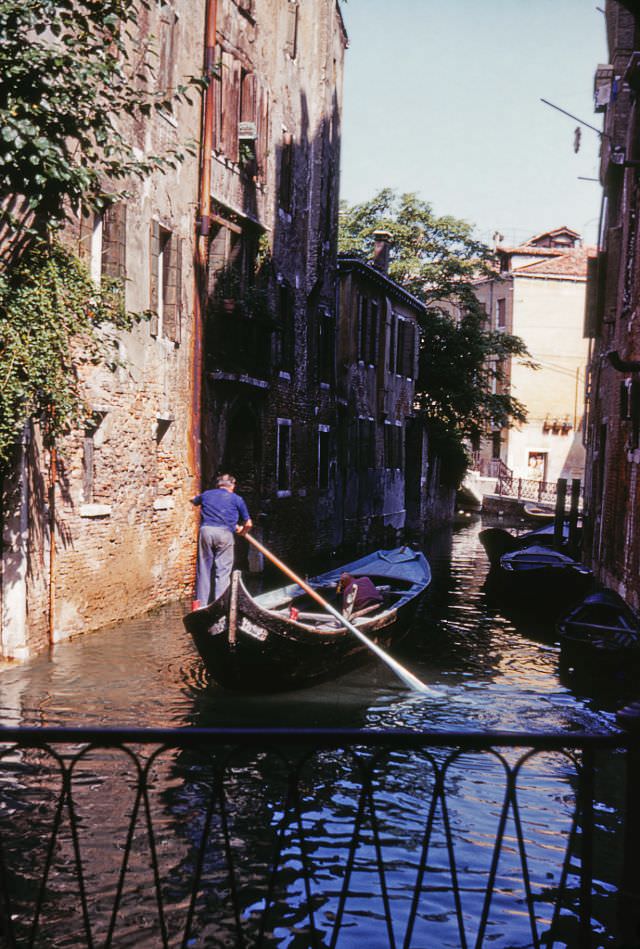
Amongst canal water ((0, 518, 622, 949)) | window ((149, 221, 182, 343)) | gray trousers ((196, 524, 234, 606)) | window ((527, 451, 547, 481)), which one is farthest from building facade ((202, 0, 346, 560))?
window ((527, 451, 547, 481))

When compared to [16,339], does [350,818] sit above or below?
below

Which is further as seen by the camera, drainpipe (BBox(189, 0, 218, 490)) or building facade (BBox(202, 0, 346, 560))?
building facade (BBox(202, 0, 346, 560))

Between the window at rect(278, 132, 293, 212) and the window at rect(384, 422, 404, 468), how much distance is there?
1014 centimetres

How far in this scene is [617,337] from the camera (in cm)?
1702

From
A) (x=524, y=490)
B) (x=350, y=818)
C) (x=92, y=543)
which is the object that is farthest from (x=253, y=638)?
(x=524, y=490)

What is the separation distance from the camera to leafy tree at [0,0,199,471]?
348 inches

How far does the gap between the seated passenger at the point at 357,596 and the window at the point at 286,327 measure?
827 centimetres

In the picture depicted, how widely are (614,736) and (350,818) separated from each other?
3.46 metres

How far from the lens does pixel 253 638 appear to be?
29.6 feet

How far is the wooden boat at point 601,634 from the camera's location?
10.4 metres

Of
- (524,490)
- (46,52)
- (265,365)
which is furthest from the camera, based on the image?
(524,490)

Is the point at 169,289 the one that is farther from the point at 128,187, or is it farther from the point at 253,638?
the point at 253,638

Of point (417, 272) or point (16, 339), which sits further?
point (417, 272)

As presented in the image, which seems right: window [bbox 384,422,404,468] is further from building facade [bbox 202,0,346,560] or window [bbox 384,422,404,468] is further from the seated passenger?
the seated passenger
